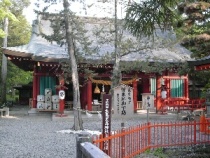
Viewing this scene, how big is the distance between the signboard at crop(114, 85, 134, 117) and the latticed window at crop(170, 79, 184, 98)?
14047 mm

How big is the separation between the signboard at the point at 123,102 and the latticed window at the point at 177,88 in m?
14.0

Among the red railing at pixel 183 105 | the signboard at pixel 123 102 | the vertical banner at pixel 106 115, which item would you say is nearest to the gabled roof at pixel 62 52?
the red railing at pixel 183 105

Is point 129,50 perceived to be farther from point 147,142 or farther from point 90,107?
point 147,142

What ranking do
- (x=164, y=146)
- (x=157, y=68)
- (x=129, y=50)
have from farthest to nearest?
(x=157, y=68), (x=129, y=50), (x=164, y=146)

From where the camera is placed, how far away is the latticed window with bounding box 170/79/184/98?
2231 centimetres

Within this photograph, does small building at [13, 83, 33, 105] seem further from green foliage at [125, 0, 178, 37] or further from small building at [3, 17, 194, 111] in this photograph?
green foliage at [125, 0, 178, 37]

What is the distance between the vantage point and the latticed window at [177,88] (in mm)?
22312

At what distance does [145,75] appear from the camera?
20.5 meters

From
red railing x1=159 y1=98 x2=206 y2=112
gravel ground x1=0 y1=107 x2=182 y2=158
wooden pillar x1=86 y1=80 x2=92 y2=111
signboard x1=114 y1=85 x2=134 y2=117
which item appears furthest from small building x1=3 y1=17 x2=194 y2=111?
signboard x1=114 y1=85 x2=134 y2=117

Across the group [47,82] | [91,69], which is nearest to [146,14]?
[91,69]

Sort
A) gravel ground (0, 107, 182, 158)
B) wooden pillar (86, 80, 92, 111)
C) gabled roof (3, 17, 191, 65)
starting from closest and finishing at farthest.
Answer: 1. gravel ground (0, 107, 182, 158)
2. gabled roof (3, 17, 191, 65)
3. wooden pillar (86, 80, 92, 111)

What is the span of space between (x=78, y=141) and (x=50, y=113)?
16.5 m

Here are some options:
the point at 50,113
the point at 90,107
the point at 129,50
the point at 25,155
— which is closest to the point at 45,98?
the point at 50,113

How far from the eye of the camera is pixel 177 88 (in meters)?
22.5
